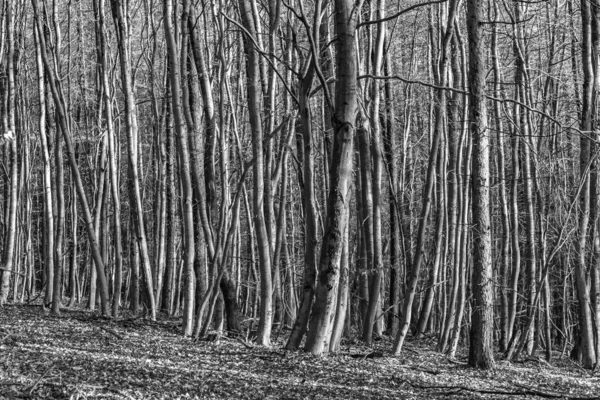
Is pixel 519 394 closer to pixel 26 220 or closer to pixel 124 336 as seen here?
pixel 124 336

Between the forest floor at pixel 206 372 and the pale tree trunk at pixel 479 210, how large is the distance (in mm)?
439

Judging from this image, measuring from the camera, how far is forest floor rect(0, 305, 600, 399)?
5.54 metres

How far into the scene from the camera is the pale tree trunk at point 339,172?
26.4 feet

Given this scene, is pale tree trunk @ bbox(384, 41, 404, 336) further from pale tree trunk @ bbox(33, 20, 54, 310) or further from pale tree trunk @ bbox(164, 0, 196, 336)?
pale tree trunk @ bbox(33, 20, 54, 310)

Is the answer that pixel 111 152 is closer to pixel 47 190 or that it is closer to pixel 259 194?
pixel 47 190

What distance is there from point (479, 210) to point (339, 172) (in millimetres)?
2921

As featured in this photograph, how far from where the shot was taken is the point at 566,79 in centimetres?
1784

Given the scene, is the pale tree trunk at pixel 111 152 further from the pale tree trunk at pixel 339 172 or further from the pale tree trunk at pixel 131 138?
the pale tree trunk at pixel 339 172

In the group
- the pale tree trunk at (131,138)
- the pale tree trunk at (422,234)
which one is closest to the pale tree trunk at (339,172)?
the pale tree trunk at (422,234)

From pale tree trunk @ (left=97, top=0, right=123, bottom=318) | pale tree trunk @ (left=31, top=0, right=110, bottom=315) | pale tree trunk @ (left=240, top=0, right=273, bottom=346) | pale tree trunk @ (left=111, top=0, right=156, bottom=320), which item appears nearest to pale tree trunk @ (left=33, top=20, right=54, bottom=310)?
pale tree trunk @ (left=97, top=0, right=123, bottom=318)

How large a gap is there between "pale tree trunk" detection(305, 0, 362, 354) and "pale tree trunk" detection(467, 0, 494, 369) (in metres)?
2.51

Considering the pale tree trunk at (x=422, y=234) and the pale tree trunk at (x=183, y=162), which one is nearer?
the pale tree trunk at (x=183, y=162)

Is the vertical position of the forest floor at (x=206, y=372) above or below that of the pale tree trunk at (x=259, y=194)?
below

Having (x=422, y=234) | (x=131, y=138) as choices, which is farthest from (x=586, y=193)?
(x=131, y=138)
